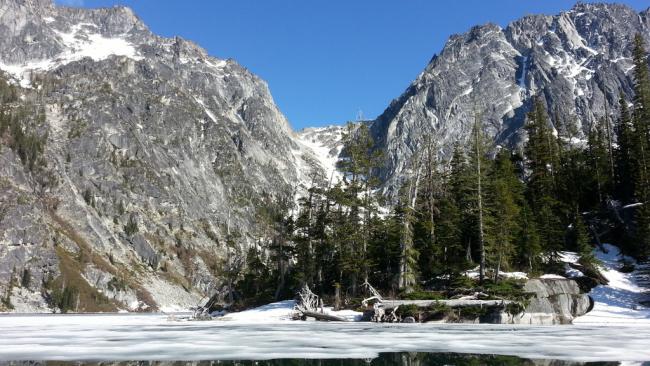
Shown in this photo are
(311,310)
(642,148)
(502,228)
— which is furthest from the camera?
(642,148)

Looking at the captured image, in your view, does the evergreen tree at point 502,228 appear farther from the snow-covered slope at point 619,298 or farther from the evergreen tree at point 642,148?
the evergreen tree at point 642,148

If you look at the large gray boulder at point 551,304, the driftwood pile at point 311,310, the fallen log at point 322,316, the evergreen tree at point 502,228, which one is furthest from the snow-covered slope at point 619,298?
the driftwood pile at point 311,310

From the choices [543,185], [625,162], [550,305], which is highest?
[625,162]

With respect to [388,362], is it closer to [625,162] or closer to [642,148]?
[642,148]

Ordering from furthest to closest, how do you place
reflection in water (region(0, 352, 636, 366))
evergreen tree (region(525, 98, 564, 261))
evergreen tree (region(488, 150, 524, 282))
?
evergreen tree (region(525, 98, 564, 261)) < evergreen tree (region(488, 150, 524, 282)) < reflection in water (region(0, 352, 636, 366))

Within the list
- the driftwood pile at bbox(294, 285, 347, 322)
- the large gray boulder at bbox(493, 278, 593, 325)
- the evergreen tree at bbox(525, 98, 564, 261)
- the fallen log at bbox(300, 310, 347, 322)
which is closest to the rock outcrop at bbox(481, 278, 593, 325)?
the large gray boulder at bbox(493, 278, 593, 325)

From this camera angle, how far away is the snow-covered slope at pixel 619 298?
3297 cm

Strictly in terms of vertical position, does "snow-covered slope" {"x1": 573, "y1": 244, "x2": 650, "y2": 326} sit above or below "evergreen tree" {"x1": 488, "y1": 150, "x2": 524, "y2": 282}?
below

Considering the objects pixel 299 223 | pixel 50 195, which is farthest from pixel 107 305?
pixel 299 223

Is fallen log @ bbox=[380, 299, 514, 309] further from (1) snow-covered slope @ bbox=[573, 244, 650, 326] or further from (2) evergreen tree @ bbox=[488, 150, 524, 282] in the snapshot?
(1) snow-covered slope @ bbox=[573, 244, 650, 326]

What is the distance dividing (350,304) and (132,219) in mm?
169118

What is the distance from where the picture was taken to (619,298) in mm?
37375

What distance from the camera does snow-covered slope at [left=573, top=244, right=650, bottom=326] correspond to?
33.0 m

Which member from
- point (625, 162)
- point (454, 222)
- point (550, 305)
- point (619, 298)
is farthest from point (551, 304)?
point (625, 162)
